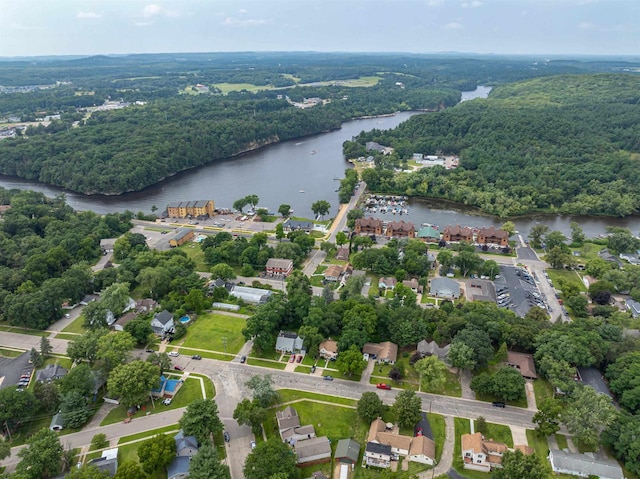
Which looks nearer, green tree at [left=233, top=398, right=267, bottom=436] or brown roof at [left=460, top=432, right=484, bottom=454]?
brown roof at [left=460, top=432, right=484, bottom=454]

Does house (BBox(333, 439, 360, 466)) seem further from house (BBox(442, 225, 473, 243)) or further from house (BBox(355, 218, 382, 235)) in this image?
house (BBox(442, 225, 473, 243))

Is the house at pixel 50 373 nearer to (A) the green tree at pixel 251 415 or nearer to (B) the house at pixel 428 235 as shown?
(A) the green tree at pixel 251 415

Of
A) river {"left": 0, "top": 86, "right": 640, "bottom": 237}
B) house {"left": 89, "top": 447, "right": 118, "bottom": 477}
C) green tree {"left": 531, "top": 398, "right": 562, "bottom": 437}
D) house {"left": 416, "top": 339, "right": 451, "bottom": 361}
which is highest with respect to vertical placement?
green tree {"left": 531, "top": 398, "right": 562, "bottom": 437}

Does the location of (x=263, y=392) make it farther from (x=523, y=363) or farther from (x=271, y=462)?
(x=523, y=363)

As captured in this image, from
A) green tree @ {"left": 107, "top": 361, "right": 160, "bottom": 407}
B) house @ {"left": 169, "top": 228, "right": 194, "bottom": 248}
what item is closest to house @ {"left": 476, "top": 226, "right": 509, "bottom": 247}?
house @ {"left": 169, "top": 228, "right": 194, "bottom": 248}

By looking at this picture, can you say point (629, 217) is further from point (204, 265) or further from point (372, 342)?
point (204, 265)

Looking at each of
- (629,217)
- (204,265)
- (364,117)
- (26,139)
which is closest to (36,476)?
(204,265)

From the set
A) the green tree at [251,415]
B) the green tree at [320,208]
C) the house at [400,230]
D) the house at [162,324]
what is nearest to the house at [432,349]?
the green tree at [251,415]
